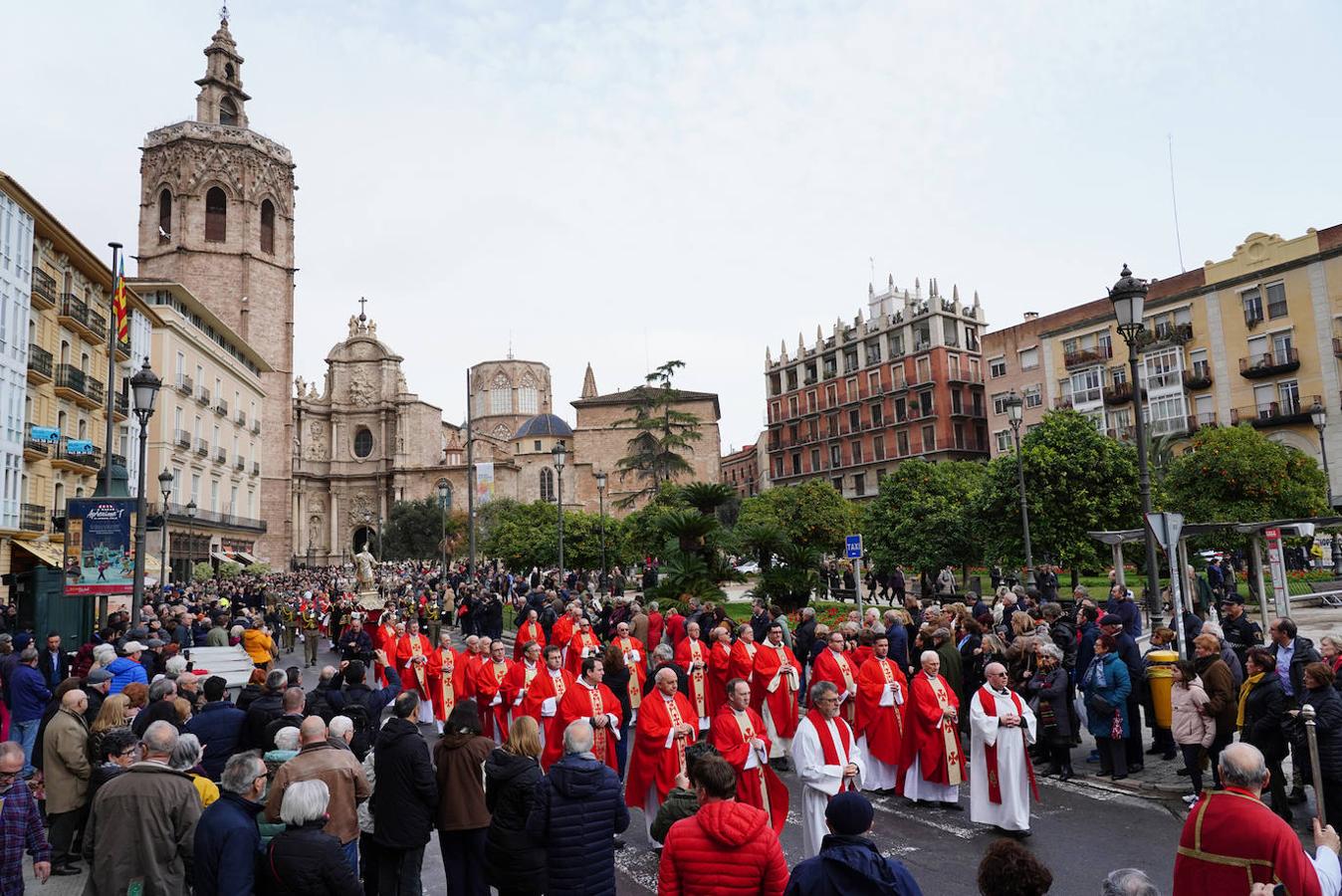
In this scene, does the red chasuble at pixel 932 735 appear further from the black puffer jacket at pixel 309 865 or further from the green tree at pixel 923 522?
the green tree at pixel 923 522

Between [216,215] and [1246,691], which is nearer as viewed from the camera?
[1246,691]

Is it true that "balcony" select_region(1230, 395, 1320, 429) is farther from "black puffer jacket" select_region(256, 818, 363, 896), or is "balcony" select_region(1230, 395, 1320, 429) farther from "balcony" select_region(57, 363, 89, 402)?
"balcony" select_region(57, 363, 89, 402)

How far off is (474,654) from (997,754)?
21.7ft

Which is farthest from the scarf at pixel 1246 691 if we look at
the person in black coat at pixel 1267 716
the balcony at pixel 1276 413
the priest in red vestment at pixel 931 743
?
the balcony at pixel 1276 413

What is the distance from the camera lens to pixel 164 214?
71.4 m

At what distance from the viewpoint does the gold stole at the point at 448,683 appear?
551 inches

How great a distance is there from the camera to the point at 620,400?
87812 mm

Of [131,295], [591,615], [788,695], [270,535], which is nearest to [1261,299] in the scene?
[591,615]

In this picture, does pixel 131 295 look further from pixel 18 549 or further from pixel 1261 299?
pixel 1261 299

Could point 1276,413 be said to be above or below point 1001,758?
above

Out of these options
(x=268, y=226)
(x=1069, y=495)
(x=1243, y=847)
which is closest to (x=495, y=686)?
(x=1243, y=847)

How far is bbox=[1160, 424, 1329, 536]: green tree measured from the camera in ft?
91.7

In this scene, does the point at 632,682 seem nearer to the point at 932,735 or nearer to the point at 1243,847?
the point at 932,735

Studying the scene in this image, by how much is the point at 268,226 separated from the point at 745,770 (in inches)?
2995
